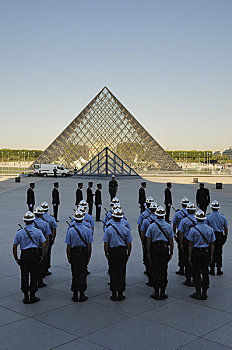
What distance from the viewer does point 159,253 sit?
20.5 ft

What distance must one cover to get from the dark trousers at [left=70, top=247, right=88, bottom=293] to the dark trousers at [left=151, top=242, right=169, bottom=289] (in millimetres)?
1127

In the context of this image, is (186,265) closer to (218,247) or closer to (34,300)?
(218,247)

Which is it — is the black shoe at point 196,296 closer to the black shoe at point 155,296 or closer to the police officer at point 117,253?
the black shoe at point 155,296

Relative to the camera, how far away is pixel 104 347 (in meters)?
4.59

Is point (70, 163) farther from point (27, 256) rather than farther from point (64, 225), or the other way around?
point (27, 256)

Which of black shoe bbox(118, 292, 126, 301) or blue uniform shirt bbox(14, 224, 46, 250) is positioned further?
black shoe bbox(118, 292, 126, 301)

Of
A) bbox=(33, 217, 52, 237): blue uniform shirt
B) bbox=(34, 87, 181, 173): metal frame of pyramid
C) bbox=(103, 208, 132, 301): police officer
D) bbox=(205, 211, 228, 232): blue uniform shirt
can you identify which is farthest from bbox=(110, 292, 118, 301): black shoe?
bbox=(34, 87, 181, 173): metal frame of pyramid

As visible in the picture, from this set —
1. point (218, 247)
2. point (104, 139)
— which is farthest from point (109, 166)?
point (218, 247)

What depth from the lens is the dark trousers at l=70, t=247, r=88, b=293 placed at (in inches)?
242

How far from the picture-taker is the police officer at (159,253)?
621 centimetres

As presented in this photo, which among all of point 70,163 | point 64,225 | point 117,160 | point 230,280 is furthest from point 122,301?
point 70,163

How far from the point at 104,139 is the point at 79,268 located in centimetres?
5773

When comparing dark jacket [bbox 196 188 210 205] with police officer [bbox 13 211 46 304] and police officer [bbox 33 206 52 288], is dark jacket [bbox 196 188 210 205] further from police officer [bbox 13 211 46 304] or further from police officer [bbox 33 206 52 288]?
police officer [bbox 13 211 46 304]

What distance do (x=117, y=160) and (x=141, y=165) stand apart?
67.5 ft
